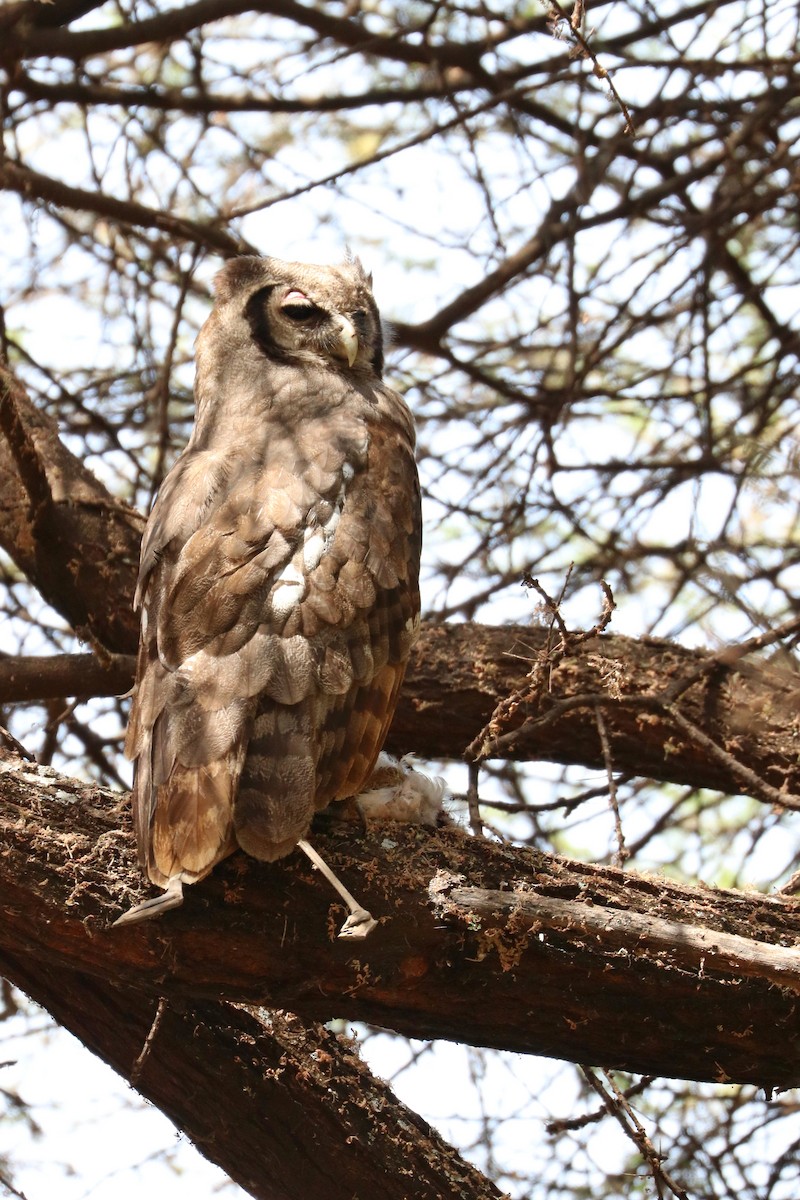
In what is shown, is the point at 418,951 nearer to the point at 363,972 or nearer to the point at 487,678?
the point at 363,972

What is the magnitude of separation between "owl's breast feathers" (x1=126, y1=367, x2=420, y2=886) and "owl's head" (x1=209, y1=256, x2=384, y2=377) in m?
0.50

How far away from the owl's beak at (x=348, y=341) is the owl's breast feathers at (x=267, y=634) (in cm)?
45

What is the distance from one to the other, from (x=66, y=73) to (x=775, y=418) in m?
3.09

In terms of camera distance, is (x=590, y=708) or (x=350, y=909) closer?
(x=350, y=909)

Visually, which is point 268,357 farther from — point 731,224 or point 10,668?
point 731,224

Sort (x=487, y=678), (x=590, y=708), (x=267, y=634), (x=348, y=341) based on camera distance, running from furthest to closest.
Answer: (x=487, y=678), (x=590, y=708), (x=348, y=341), (x=267, y=634)

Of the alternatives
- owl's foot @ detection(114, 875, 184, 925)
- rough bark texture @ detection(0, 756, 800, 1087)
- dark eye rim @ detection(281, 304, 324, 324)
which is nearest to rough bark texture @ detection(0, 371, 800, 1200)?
rough bark texture @ detection(0, 756, 800, 1087)

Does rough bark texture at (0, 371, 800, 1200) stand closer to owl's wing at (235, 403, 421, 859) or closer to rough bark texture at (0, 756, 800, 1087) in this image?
rough bark texture at (0, 756, 800, 1087)

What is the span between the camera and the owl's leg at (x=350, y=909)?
214 centimetres

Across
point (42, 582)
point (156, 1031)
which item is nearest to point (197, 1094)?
point (156, 1031)

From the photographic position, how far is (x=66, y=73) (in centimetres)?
465

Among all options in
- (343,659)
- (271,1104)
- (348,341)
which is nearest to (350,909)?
(343,659)

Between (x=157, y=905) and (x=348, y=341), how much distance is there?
6.11ft

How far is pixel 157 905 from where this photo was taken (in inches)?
82.7
